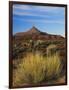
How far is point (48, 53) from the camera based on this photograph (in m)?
2.24

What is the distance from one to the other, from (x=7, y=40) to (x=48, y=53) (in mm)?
451

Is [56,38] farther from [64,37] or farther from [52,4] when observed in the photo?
[52,4]

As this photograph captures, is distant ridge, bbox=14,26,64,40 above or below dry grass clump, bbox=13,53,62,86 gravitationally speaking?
above

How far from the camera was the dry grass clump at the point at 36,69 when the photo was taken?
7.13 ft

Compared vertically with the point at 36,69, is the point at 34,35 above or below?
above

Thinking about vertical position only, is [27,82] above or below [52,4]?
below

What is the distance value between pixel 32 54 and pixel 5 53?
28 cm

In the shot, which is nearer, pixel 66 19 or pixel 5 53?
pixel 5 53

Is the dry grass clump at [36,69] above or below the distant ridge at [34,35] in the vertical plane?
below

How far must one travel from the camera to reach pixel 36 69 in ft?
7.25

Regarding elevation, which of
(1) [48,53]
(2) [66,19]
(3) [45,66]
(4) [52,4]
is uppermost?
(4) [52,4]

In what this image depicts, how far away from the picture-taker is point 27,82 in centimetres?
219

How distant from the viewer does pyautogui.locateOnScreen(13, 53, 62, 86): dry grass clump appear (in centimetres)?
217

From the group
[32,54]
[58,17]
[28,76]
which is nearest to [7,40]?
[32,54]
